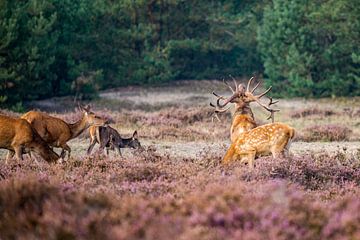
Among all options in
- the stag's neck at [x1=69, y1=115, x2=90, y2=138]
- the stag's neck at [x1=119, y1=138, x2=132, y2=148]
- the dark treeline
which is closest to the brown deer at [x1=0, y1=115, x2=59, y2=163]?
the stag's neck at [x1=69, y1=115, x2=90, y2=138]

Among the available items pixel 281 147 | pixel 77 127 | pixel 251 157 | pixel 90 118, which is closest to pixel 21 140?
pixel 77 127

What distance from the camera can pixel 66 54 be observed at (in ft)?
109

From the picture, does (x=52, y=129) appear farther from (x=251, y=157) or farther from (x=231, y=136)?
(x=251, y=157)

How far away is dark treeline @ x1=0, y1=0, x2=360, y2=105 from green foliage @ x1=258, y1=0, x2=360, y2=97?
0.05 metres

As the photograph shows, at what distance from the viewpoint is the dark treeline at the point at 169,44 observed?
A: 29.5 metres

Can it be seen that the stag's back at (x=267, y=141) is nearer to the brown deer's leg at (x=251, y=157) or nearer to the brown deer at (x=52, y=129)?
the brown deer's leg at (x=251, y=157)

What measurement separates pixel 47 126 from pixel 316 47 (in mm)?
25169

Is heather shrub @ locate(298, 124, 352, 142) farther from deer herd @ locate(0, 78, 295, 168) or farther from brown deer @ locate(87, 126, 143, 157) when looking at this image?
deer herd @ locate(0, 78, 295, 168)

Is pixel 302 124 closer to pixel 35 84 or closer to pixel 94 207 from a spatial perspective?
pixel 35 84

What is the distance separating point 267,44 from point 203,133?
1988 cm

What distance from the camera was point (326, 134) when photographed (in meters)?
20.7

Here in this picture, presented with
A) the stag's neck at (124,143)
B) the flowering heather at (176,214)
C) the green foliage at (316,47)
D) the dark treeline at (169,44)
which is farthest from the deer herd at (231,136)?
the green foliage at (316,47)

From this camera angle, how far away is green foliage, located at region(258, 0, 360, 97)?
118 feet

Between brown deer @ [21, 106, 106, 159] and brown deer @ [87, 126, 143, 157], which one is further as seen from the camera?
brown deer @ [87, 126, 143, 157]
